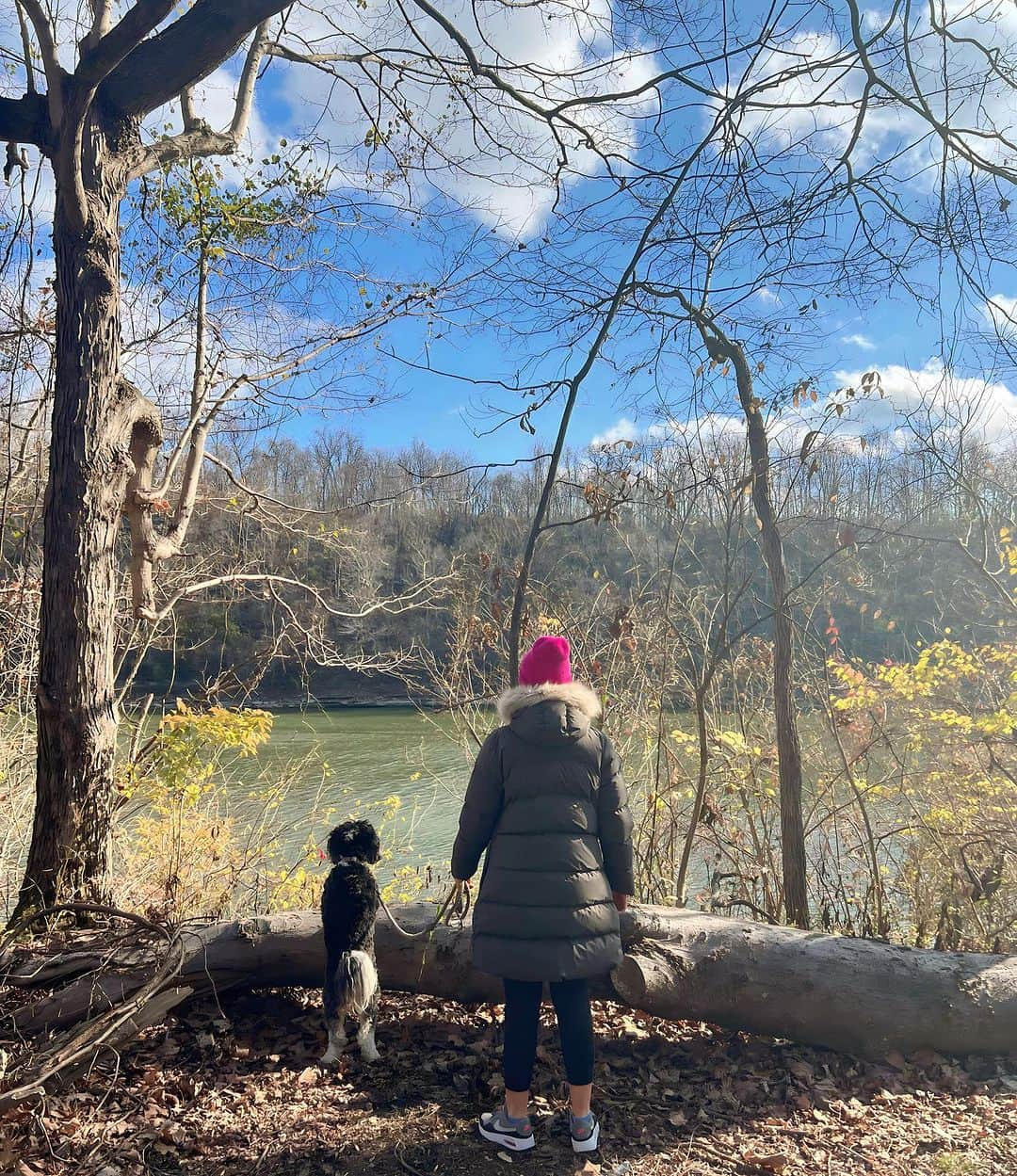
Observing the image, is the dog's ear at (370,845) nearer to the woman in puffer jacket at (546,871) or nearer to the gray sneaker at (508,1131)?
the woman in puffer jacket at (546,871)

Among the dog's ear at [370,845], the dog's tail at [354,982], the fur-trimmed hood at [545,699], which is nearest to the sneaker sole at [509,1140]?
the dog's tail at [354,982]

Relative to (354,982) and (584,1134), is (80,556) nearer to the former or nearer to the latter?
(354,982)

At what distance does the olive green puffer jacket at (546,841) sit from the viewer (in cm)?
254

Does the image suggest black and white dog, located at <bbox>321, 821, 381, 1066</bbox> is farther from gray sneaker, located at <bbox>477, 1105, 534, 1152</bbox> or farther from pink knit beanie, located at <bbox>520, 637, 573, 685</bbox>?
pink knit beanie, located at <bbox>520, 637, 573, 685</bbox>

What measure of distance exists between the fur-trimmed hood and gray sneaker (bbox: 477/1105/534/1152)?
1.34m

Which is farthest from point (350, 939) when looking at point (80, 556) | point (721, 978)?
point (80, 556)

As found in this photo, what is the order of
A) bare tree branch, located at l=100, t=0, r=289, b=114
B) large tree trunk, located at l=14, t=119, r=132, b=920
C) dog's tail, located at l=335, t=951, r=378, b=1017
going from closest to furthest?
1. dog's tail, located at l=335, t=951, r=378, b=1017
2. large tree trunk, located at l=14, t=119, r=132, b=920
3. bare tree branch, located at l=100, t=0, r=289, b=114

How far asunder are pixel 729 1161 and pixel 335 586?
8.08m

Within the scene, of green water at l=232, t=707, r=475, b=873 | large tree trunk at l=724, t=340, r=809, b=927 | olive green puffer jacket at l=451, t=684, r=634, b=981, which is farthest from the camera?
green water at l=232, t=707, r=475, b=873

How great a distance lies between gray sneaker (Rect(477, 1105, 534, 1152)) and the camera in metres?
2.63

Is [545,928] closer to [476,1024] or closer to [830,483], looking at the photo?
[476,1024]

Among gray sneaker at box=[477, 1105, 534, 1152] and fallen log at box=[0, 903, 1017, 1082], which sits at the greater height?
fallen log at box=[0, 903, 1017, 1082]

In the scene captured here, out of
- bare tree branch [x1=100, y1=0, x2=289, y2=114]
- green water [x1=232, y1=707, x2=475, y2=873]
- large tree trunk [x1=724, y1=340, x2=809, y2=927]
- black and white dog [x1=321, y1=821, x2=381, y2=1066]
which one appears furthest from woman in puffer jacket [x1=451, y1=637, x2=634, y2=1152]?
green water [x1=232, y1=707, x2=475, y2=873]

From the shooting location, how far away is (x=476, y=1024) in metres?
3.51
